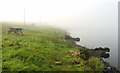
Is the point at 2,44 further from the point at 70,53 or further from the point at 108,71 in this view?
the point at 108,71

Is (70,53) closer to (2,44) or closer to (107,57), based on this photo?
(2,44)

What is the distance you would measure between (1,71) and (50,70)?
4923 mm

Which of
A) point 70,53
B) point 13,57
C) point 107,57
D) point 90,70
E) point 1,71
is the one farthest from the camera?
point 107,57

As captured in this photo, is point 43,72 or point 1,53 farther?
point 1,53

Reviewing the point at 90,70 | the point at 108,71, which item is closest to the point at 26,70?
the point at 90,70

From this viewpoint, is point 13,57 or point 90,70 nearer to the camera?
point 90,70

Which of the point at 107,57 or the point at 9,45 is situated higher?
the point at 9,45

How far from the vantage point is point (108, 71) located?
99.9 feet

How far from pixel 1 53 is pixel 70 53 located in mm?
9648

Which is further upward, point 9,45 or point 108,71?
point 9,45

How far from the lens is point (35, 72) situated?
25750 millimetres

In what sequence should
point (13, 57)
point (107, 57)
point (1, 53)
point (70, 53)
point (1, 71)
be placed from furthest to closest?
point (107, 57) < point (70, 53) < point (1, 53) < point (13, 57) < point (1, 71)

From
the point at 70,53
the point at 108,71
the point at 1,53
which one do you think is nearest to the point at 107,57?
the point at 70,53

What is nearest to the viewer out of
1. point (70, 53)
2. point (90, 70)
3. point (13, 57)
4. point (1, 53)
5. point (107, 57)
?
point (90, 70)
